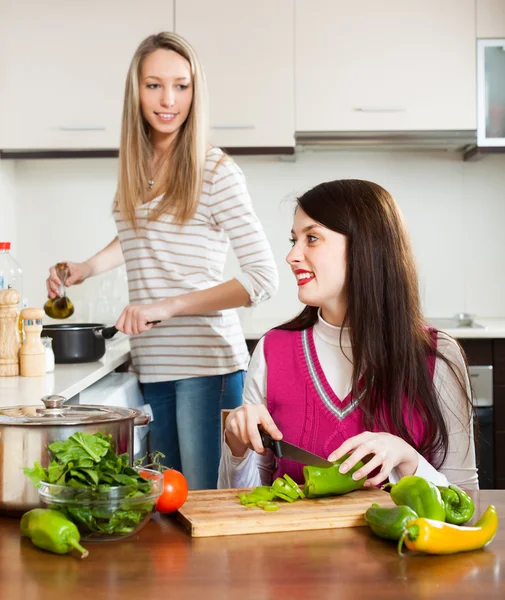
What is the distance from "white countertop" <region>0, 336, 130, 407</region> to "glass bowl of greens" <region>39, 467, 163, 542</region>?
72 centimetres

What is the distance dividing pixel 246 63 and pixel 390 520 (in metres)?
2.47

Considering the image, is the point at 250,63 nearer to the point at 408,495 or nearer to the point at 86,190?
the point at 86,190

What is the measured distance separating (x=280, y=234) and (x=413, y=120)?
0.73 meters

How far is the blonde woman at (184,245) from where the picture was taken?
7.11 ft

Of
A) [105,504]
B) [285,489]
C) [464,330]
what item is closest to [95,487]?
[105,504]

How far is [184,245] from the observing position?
86.8 inches

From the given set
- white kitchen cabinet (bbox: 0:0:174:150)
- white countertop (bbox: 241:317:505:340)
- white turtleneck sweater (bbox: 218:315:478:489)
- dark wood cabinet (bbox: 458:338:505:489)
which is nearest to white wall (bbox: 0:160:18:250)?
white kitchen cabinet (bbox: 0:0:174:150)

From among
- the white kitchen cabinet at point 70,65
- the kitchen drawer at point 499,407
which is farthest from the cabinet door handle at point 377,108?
the kitchen drawer at point 499,407

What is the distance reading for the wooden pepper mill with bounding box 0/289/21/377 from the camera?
6.95ft

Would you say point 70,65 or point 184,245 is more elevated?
point 70,65

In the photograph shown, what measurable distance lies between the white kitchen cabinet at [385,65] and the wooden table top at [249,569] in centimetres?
237

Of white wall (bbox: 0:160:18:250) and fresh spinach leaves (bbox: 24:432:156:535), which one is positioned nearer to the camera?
fresh spinach leaves (bbox: 24:432:156:535)

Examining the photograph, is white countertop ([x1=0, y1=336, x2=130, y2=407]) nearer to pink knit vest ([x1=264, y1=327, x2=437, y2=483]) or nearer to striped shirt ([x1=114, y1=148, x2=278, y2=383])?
striped shirt ([x1=114, y1=148, x2=278, y2=383])

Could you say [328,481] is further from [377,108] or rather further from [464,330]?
[377,108]
